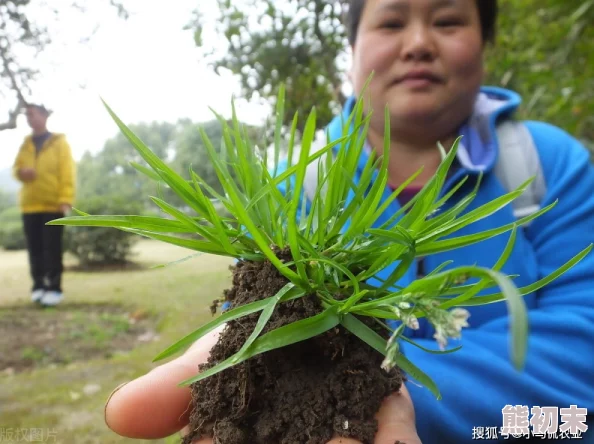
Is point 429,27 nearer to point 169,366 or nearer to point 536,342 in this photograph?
point 536,342

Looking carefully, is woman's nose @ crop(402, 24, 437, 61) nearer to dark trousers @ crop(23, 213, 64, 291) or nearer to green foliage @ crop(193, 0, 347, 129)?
green foliage @ crop(193, 0, 347, 129)

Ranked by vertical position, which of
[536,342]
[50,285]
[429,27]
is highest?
[429,27]

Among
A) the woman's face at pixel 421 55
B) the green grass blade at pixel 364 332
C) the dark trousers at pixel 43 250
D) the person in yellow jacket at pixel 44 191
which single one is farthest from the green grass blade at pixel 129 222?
the dark trousers at pixel 43 250

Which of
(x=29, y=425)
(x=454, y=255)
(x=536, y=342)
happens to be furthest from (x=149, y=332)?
(x=536, y=342)

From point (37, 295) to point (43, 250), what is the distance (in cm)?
22

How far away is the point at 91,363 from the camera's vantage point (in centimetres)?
137

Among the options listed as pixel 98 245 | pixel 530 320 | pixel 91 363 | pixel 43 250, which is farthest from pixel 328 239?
pixel 98 245

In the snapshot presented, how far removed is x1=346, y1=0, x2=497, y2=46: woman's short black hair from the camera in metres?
0.67

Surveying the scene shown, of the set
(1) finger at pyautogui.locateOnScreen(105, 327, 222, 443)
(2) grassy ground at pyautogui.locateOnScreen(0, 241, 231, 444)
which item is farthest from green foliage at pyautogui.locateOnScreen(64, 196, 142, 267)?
(1) finger at pyautogui.locateOnScreen(105, 327, 222, 443)

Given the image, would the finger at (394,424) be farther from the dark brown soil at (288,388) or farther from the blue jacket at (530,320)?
the blue jacket at (530,320)

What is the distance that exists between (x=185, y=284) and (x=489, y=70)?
180 cm

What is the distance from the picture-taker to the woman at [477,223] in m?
0.47

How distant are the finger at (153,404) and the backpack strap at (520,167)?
471mm

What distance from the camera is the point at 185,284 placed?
2.51 meters
